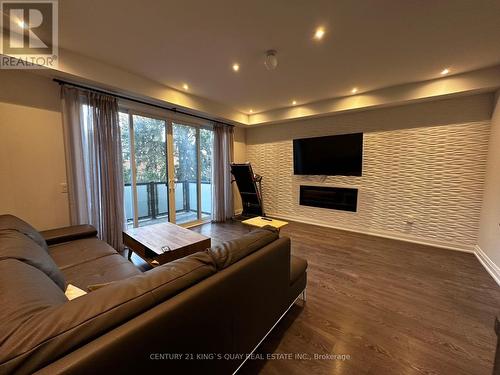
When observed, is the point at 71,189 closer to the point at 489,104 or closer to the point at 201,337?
the point at 201,337

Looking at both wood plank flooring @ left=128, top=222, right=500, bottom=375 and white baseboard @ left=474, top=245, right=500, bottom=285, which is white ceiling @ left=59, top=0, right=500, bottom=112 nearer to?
white baseboard @ left=474, top=245, right=500, bottom=285

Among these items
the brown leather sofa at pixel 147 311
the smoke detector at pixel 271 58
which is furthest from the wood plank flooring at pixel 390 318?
the smoke detector at pixel 271 58

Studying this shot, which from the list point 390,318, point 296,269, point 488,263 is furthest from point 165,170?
point 488,263

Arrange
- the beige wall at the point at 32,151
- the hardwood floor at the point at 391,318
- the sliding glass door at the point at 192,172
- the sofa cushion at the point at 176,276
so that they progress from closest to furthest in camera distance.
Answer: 1. the sofa cushion at the point at 176,276
2. the hardwood floor at the point at 391,318
3. the beige wall at the point at 32,151
4. the sliding glass door at the point at 192,172

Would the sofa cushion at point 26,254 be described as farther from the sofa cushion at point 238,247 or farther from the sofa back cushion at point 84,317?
the sofa cushion at point 238,247

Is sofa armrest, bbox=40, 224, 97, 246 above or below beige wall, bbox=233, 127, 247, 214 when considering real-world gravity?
below

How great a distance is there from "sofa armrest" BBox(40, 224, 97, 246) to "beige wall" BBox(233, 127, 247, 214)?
3390 mm

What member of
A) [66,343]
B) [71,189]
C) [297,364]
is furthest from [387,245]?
[71,189]

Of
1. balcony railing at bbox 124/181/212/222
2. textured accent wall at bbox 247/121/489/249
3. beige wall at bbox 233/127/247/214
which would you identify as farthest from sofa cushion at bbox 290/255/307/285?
beige wall at bbox 233/127/247/214

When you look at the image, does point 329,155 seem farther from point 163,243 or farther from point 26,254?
point 26,254

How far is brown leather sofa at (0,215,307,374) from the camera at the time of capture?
595 mm

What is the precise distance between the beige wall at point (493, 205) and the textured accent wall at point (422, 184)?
0.59 ft

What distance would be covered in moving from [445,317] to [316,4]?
9.54 ft

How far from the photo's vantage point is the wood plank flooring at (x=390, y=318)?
56.4 inches
